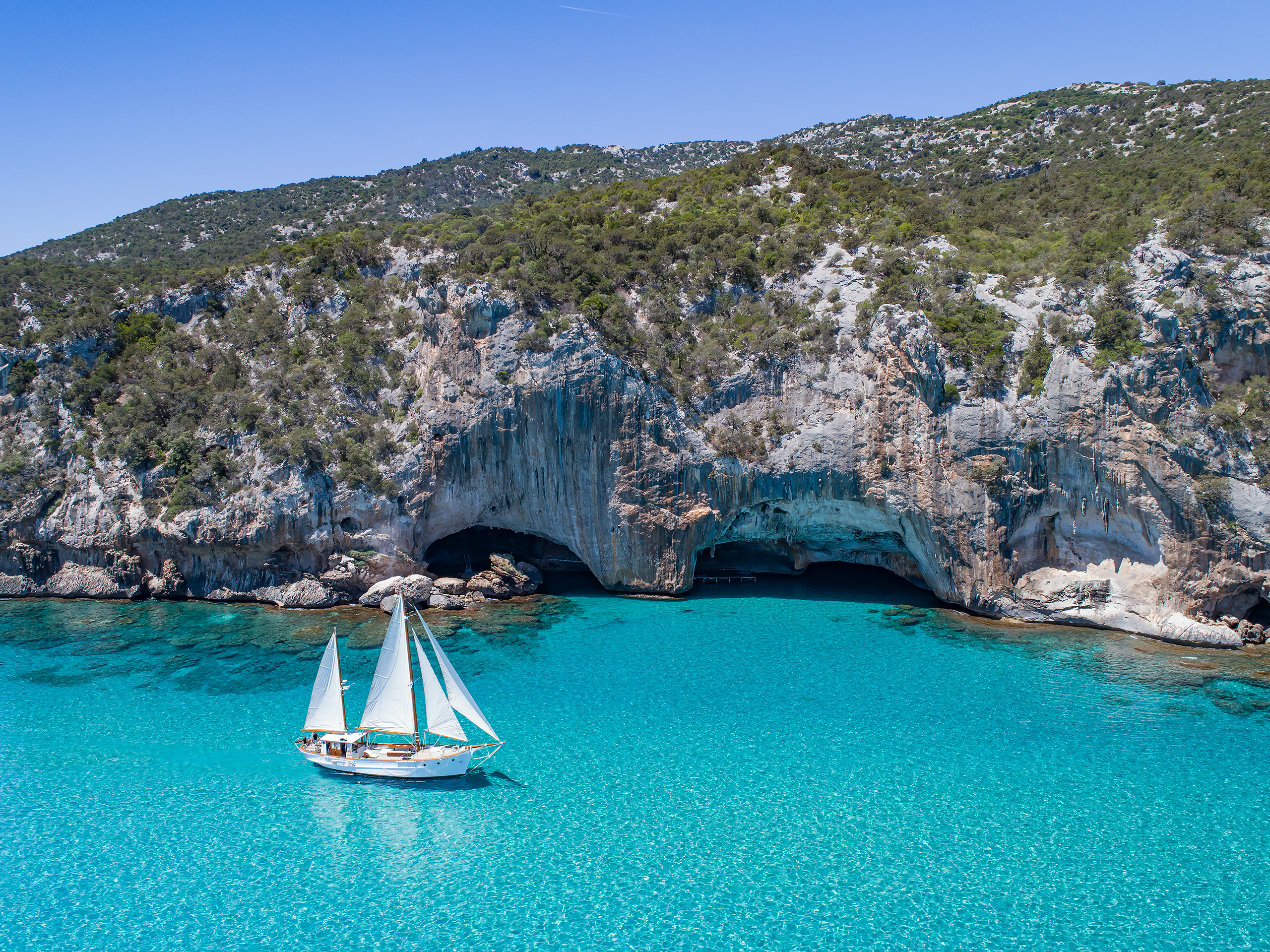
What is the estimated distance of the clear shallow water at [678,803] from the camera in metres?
12.4

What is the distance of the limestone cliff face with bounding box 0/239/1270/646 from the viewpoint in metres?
23.1

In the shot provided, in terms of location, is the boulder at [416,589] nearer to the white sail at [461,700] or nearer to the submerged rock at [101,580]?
the submerged rock at [101,580]

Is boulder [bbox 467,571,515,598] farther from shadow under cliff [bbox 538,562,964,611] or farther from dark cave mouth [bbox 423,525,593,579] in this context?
dark cave mouth [bbox 423,525,593,579]

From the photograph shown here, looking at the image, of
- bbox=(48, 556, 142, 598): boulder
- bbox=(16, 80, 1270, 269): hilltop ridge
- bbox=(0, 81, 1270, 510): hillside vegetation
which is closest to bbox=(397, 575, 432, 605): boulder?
bbox=(0, 81, 1270, 510): hillside vegetation

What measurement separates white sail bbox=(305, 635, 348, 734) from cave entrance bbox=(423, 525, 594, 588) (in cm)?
1406

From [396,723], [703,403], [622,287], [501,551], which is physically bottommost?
[396,723]

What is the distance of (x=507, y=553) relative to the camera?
1243 inches

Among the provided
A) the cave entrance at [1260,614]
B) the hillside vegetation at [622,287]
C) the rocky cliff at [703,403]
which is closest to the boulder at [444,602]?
the rocky cliff at [703,403]

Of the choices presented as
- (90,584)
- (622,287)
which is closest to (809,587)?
(622,287)

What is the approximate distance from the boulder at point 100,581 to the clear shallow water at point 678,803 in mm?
5038

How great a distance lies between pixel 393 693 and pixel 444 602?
Answer: 36.2ft

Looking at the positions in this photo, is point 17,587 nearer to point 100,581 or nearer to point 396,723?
point 100,581

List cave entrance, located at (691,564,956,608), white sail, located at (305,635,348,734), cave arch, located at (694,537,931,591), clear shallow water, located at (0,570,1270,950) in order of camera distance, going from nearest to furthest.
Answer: clear shallow water, located at (0,570,1270,950) → white sail, located at (305,635,348,734) → cave entrance, located at (691,564,956,608) → cave arch, located at (694,537,931,591)

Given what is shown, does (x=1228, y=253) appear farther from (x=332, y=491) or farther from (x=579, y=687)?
(x=332, y=491)
